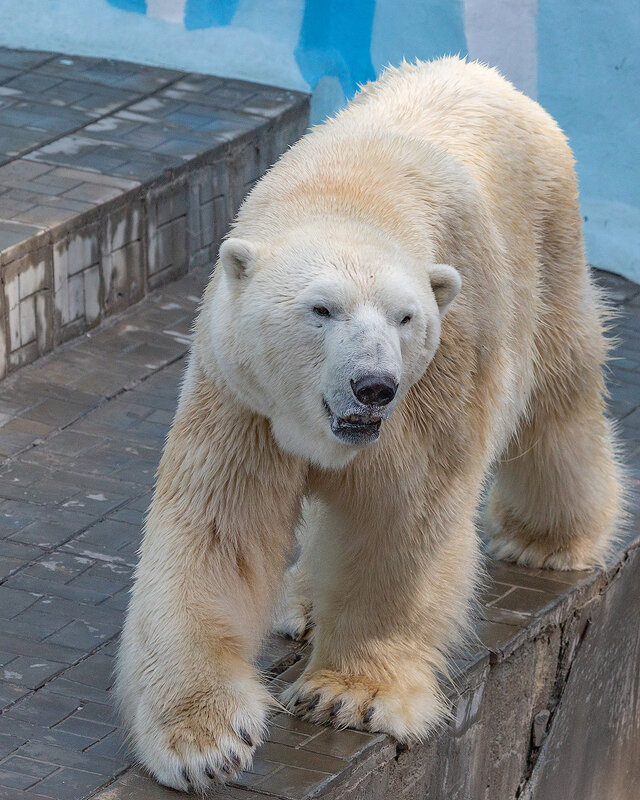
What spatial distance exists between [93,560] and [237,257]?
156 cm

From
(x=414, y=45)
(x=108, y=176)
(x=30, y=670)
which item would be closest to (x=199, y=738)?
(x=30, y=670)

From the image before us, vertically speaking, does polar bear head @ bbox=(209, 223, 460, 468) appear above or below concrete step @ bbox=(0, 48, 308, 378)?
above

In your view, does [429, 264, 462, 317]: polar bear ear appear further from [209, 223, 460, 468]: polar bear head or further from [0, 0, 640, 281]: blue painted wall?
[0, 0, 640, 281]: blue painted wall

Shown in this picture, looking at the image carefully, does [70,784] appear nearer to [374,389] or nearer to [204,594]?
[204,594]

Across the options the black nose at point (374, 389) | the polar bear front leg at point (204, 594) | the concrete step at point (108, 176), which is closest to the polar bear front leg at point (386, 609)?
the polar bear front leg at point (204, 594)

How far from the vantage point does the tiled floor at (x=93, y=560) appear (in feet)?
9.88

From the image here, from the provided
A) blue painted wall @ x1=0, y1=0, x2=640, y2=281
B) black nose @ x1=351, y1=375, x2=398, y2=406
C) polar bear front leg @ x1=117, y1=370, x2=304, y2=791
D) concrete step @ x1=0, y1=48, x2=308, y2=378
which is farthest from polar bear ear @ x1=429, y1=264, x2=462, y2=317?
blue painted wall @ x1=0, y1=0, x2=640, y2=281

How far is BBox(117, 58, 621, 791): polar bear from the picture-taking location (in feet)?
8.57

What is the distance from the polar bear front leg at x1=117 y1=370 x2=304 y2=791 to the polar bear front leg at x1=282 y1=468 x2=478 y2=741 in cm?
20

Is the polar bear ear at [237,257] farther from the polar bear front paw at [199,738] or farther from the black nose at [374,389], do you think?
the polar bear front paw at [199,738]

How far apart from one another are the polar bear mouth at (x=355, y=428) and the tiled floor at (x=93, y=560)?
795 millimetres

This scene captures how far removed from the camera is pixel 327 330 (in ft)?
8.38

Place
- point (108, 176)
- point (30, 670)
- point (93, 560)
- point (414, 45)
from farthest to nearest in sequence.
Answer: point (414, 45), point (108, 176), point (93, 560), point (30, 670)

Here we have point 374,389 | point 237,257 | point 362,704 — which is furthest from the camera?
point 362,704
